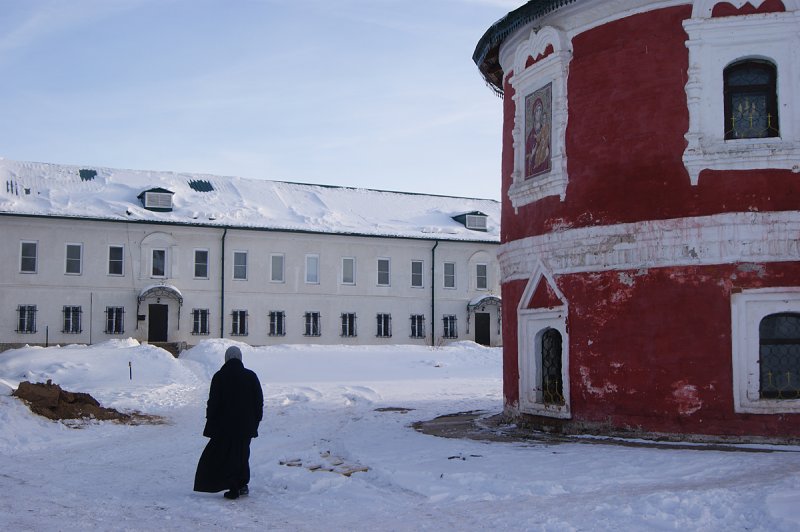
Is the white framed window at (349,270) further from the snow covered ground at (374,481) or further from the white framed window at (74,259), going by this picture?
the snow covered ground at (374,481)

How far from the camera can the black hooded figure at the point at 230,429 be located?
9.25 meters

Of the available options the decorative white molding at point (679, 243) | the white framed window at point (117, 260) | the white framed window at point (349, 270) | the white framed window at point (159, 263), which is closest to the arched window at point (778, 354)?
the decorative white molding at point (679, 243)

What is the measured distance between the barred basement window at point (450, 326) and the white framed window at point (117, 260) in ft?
51.8

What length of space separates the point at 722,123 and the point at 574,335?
3946mm

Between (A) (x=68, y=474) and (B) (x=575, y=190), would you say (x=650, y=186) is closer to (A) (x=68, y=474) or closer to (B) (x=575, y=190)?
(B) (x=575, y=190)

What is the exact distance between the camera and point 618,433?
13.4 meters

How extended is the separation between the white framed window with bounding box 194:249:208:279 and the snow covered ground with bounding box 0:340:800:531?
22410mm

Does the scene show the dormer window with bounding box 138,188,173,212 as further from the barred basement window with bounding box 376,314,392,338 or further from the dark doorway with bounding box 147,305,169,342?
the barred basement window with bounding box 376,314,392,338

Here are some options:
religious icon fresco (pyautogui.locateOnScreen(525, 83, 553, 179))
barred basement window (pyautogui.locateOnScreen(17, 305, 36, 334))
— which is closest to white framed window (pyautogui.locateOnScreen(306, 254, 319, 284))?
barred basement window (pyautogui.locateOnScreen(17, 305, 36, 334))

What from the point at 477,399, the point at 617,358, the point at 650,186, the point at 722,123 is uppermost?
the point at 722,123

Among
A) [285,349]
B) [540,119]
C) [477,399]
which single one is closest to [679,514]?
[540,119]

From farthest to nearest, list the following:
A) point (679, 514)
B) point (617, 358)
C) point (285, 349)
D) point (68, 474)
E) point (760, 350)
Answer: point (285, 349)
point (617, 358)
point (760, 350)
point (68, 474)
point (679, 514)

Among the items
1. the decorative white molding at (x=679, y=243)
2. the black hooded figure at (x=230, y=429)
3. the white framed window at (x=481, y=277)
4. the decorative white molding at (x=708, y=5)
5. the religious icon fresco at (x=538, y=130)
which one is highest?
the decorative white molding at (x=708, y=5)

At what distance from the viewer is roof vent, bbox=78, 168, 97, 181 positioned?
4310 cm
